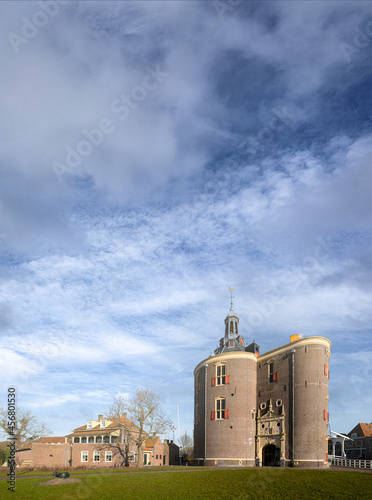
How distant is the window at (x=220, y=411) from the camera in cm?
5836

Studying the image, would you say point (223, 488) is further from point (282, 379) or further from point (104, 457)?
point (104, 457)

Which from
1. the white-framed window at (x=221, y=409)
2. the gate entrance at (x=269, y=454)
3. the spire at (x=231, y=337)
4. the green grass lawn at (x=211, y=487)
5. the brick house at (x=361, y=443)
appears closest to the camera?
the green grass lawn at (x=211, y=487)

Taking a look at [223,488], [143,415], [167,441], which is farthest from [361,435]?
[223,488]

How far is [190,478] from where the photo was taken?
118 ft

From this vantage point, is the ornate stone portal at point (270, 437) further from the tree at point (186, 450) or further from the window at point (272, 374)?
the tree at point (186, 450)

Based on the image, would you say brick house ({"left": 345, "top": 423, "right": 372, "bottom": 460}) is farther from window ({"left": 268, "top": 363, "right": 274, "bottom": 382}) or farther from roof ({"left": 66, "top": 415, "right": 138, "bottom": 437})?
roof ({"left": 66, "top": 415, "right": 138, "bottom": 437})

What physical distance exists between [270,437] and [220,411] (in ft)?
24.6

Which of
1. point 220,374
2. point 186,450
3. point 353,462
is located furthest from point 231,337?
point 186,450

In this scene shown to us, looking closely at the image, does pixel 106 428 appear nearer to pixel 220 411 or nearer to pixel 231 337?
pixel 220 411

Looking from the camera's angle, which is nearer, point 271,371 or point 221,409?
point 271,371

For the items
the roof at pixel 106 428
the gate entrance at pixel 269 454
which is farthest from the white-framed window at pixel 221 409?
the roof at pixel 106 428

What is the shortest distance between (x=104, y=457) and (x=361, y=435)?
4997cm

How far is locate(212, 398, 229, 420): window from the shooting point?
5836 centimetres

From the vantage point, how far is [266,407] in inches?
2242
